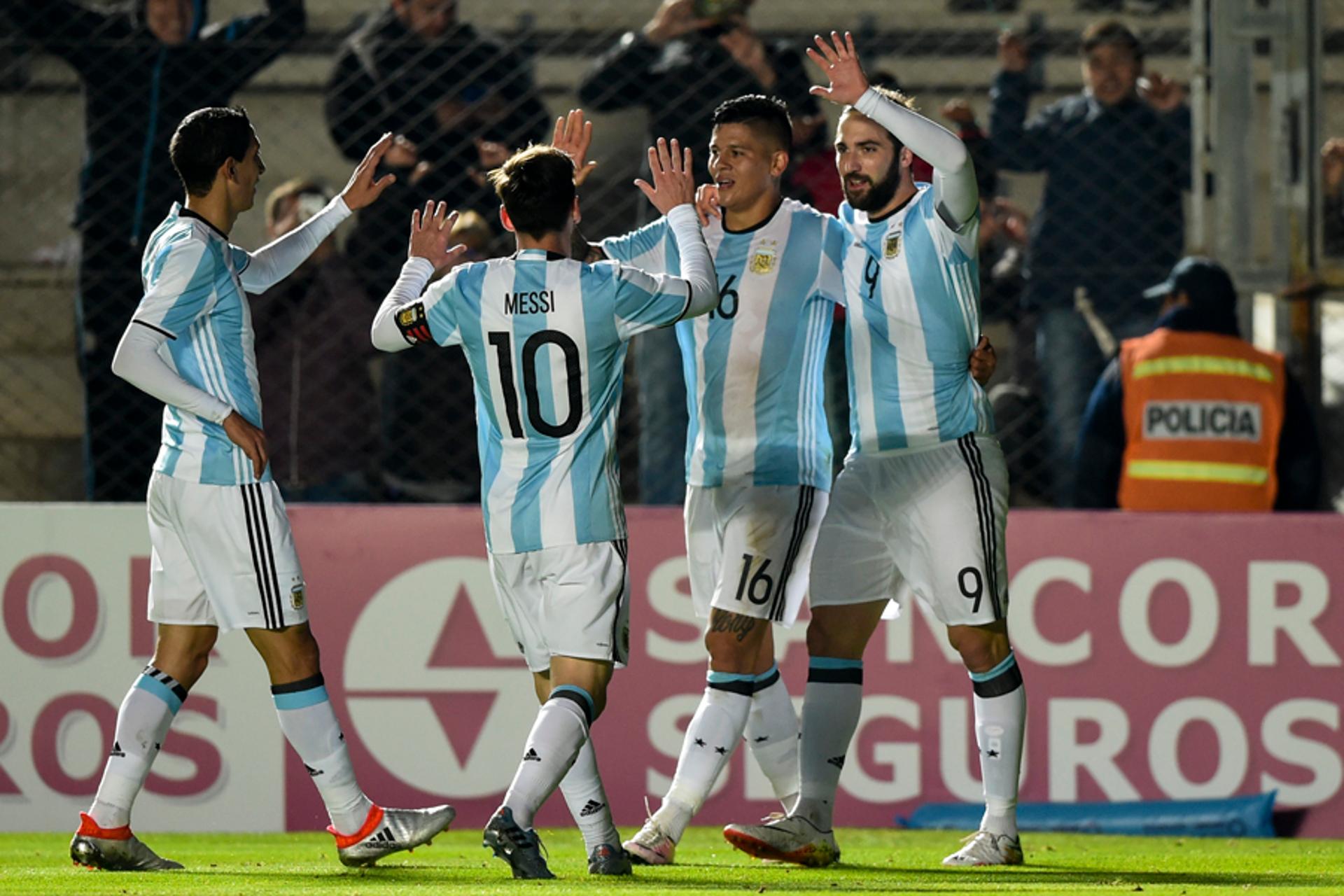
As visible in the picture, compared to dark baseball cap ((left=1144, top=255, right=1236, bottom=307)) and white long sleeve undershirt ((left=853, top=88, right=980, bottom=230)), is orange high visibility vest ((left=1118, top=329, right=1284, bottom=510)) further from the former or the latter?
white long sleeve undershirt ((left=853, top=88, right=980, bottom=230))

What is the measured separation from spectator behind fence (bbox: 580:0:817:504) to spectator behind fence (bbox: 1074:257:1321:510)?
1.53 meters

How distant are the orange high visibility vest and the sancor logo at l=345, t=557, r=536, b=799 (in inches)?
90.6

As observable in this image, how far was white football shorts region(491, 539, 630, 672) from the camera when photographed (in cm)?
487

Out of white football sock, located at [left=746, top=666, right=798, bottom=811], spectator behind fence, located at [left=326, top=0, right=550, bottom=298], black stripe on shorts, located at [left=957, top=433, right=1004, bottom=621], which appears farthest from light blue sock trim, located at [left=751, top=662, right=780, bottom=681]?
spectator behind fence, located at [left=326, top=0, right=550, bottom=298]

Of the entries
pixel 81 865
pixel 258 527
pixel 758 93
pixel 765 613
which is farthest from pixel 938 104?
pixel 81 865

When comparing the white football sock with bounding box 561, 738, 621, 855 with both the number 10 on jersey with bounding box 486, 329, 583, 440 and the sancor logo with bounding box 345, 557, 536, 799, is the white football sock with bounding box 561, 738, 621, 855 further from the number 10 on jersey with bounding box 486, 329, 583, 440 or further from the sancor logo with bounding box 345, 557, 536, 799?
the sancor logo with bounding box 345, 557, 536, 799

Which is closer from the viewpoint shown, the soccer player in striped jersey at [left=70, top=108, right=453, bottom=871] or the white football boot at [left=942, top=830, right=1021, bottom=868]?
the soccer player in striped jersey at [left=70, top=108, right=453, bottom=871]

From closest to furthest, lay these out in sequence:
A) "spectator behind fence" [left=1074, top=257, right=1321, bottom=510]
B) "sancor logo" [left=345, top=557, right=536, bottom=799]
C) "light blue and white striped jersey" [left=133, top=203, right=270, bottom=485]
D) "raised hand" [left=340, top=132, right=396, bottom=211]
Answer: "light blue and white striped jersey" [left=133, top=203, right=270, bottom=485] < "raised hand" [left=340, top=132, right=396, bottom=211] < "sancor logo" [left=345, top=557, right=536, bottom=799] < "spectator behind fence" [left=1074, top=257, right=1321, bottom=510]

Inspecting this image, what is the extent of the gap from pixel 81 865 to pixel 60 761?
1.72 m

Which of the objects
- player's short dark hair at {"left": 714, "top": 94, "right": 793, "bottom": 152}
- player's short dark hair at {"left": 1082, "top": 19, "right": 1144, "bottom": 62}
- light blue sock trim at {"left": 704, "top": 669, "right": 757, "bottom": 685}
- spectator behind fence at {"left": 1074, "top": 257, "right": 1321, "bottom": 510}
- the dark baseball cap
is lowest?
light blue sock trim at {"left": 704, "top": 669, "right": 757, "bottom": 685}

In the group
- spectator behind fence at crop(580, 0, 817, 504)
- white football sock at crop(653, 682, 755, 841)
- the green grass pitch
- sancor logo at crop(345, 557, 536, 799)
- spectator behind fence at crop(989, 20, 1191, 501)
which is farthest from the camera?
spectator behind fence at crop(989, 20, 1191, 501)

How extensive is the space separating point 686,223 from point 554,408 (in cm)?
62

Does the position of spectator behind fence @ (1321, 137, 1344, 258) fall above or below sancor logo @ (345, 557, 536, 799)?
above

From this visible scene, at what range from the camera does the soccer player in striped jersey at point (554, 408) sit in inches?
192
